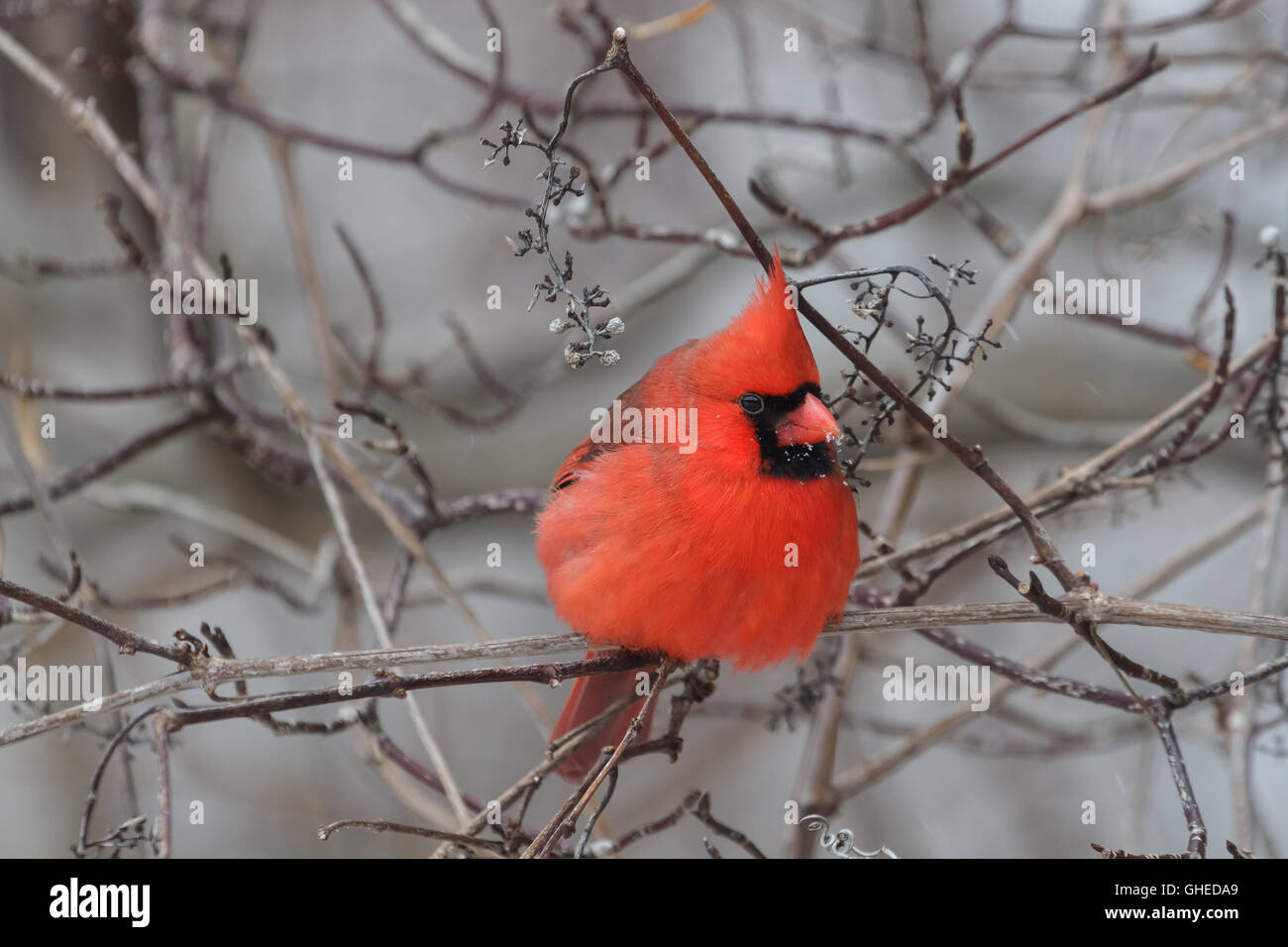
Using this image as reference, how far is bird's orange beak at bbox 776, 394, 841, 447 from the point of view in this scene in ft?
5.64

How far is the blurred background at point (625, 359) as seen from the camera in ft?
9.27

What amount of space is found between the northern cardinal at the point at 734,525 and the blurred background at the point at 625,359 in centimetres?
75

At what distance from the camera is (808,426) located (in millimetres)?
1771

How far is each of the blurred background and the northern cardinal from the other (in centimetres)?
75

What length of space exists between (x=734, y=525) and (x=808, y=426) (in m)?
0.19

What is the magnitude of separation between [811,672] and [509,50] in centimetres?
324
